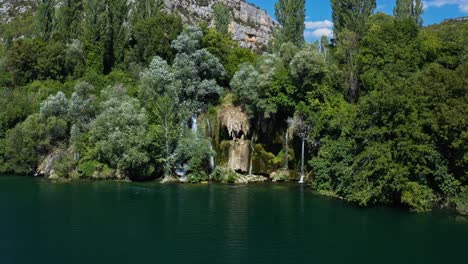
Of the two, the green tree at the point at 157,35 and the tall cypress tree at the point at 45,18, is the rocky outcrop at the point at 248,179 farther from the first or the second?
the tall cypress tree at the point at 45,18

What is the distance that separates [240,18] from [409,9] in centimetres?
10850

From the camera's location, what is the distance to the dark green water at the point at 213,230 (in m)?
27.4

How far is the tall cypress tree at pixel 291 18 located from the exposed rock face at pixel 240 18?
69543 mm

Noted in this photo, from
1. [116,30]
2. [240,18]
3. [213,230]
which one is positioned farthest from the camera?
[240,18]

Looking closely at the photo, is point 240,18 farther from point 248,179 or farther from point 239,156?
point 248,179

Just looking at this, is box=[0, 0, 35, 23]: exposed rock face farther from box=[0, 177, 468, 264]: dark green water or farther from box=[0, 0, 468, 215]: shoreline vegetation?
box=[0, 177, 468, 264]: dark green water

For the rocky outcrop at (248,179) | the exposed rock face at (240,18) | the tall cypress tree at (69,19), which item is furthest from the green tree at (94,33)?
the exposed rock face at (240,18)

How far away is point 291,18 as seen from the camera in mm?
80312

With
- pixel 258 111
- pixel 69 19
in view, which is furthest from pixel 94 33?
pixel 258 111

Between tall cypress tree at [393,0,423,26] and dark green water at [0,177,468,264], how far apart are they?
2293 inches

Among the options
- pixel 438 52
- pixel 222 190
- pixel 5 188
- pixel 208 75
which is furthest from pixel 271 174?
pixel 5 188

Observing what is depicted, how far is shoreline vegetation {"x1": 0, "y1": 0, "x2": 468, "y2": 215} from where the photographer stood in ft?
133

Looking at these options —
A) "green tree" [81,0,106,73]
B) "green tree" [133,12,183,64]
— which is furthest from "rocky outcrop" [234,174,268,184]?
"green tree" [81,0,106,73]

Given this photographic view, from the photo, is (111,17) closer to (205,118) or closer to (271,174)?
(205,118)
